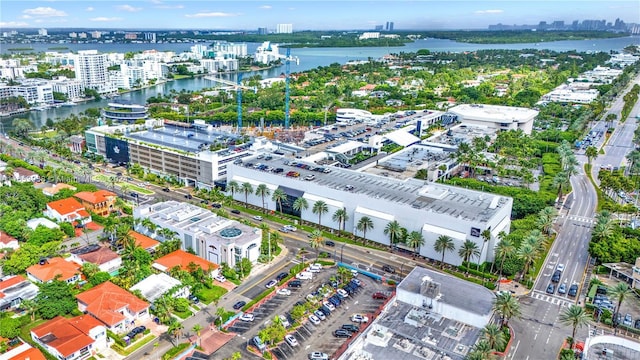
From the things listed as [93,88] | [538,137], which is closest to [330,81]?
[93,88]

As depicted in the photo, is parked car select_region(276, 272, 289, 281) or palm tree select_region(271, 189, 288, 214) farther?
palm tree select_region(271, 189, 288, 214)

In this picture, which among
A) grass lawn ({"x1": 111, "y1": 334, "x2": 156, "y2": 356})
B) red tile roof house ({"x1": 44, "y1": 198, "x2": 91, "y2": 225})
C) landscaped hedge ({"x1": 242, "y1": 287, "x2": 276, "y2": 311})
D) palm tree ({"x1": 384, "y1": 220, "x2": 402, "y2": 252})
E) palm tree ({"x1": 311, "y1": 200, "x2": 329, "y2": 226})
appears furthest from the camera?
red tile roof house ({"x1": 44, "y1": 198, "x2": 91, "y2": 225})

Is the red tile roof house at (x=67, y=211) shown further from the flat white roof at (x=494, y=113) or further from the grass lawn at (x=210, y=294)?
the flat white roof at (x=494, y=113)

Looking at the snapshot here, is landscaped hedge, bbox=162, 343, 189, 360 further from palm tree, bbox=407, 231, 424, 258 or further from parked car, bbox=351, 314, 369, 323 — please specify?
palm tree, bbox=407, 231, 424, 258

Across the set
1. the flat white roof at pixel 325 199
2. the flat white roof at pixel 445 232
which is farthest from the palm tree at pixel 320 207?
the flat white roof at pixel 445 232

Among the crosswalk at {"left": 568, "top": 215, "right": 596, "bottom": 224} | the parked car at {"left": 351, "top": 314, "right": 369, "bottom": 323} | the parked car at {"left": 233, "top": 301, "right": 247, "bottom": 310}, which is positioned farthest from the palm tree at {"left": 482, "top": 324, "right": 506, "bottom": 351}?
the crosswalk at {"left": 568, "top": 215, "right": 596, "bottom": 224}

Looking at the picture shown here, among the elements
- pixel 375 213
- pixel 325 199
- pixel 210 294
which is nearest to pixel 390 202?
pixel 375 213
